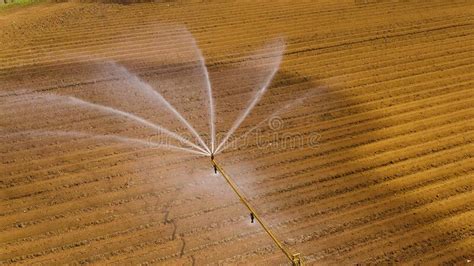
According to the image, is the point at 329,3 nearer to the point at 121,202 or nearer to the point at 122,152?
the point at 122,152

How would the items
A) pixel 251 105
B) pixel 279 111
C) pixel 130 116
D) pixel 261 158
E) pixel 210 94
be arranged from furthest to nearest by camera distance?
pixel 210 94, pixel 251 105, pixel 279 111, pixel 130 116, pixel 261 158

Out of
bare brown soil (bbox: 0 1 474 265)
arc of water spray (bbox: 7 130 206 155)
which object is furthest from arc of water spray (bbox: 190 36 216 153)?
arc of water spray (bbox: 7 130 206 155)

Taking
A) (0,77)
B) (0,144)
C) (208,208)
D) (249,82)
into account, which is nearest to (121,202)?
(208,208)

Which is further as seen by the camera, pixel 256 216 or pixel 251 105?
pixel 251 105

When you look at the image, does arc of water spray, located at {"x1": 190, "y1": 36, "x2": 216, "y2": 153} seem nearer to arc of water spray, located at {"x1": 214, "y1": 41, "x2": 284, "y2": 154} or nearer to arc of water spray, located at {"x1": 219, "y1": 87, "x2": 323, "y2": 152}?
arc of water spray, located at {"x1": 214, "y1": 41, "x2": 284, "y2": 154}

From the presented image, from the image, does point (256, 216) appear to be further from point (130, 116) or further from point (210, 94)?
point (210, 94)

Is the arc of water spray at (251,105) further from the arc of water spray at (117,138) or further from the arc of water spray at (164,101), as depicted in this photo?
the arc of water spray at (117,138)

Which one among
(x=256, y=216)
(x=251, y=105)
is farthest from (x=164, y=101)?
(x=256, y=216)

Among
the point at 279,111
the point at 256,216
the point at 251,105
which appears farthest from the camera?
the point at 251,105

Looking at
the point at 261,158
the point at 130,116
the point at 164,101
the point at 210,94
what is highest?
the point at 210,94

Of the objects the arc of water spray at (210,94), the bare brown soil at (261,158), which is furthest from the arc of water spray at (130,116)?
the arc of water spray at (210,94)
